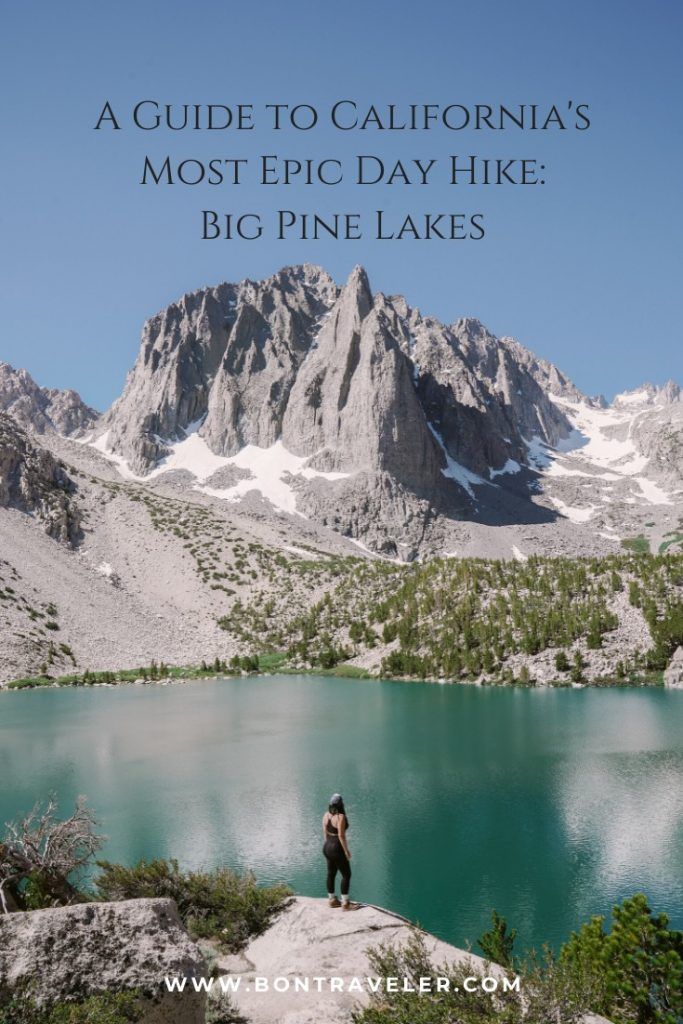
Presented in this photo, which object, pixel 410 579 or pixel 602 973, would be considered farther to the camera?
pixel 410 579

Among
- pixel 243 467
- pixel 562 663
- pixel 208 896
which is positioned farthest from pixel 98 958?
pixel 243 467

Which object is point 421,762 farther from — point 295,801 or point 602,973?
point 602,973

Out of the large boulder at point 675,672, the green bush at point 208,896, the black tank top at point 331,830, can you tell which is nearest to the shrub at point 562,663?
the large boulder at point 675,672

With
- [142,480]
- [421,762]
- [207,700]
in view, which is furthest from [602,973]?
[142,480]

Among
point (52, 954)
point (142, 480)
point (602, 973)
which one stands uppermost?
point (142, 480)

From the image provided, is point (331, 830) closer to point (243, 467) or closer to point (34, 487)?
point (34, 487)
